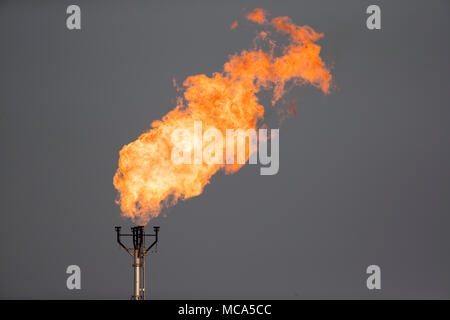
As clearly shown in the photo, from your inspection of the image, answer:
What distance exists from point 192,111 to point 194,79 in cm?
143

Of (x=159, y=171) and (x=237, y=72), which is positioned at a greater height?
(x=237, y=72)

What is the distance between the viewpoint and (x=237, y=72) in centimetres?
3384
